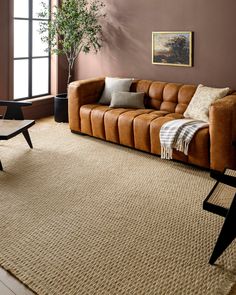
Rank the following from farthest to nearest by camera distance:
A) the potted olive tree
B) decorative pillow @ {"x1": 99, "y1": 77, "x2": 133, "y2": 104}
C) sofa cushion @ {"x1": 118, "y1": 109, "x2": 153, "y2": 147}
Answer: the potted olive tree, decorative pillow @ {"x1": 99, "y1": 77, "x2": 133, "y2": 104}, sofa cushion @ {"x1": 118, "y1": 109, "x2": 153, "y2": 147}

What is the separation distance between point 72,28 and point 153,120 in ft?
7.00

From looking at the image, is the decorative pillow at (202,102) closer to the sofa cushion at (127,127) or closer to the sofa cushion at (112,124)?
the sofa cushion at (127,127)

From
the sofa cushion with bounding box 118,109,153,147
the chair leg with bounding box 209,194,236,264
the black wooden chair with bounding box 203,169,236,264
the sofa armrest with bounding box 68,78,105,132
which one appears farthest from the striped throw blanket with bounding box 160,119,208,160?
the chair leg with bounding box 209,194,236,264

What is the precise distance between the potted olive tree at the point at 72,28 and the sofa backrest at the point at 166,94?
113cm

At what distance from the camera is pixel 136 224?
285cm

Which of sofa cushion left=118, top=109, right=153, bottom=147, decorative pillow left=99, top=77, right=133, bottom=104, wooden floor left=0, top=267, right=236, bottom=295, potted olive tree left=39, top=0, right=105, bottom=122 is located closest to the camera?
wooden floor left=0, top=267, right=236, bottom=295

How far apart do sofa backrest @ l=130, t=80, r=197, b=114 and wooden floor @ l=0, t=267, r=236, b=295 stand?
115 inches

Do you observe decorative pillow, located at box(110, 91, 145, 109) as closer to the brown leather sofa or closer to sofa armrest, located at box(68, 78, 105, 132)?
the brown leather sofa

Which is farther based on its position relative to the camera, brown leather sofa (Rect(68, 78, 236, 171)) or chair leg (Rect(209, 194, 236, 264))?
brown leather sofa (Rect(68, 78, 236, 171))

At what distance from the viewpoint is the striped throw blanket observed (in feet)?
12.8

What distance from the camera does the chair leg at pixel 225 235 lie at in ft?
7.45

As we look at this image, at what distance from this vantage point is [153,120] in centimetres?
429

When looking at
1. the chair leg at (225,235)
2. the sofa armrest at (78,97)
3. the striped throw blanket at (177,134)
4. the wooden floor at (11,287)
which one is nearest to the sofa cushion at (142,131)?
the striped throw blanket at (177,134)

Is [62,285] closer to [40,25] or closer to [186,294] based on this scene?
[186,294]
